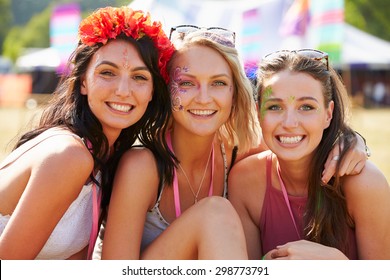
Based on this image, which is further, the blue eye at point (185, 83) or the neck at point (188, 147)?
the neck at point (188, 147)

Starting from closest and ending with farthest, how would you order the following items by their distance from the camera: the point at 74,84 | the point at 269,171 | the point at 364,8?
1. the point at 74,84
2. the point at 269,171
3. the point at 364,8

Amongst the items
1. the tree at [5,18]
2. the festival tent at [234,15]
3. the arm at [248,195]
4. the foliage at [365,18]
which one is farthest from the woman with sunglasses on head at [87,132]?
the tree at [5,18]

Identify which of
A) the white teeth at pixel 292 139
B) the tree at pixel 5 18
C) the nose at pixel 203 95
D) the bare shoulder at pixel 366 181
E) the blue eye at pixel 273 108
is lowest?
the bare shoulder at pixel 366 181

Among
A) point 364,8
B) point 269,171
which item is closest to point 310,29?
point 269,171

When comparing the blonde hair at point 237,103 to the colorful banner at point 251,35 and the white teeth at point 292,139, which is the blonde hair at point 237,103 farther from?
the colorful banner at point 251,35

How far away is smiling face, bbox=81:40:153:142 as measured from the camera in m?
3.33

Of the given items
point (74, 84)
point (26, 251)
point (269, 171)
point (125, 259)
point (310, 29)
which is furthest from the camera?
point (310, 29)

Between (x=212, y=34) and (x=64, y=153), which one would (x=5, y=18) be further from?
(x=64, y=153)

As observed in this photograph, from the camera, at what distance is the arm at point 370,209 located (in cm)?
324

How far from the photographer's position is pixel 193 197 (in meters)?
3.80

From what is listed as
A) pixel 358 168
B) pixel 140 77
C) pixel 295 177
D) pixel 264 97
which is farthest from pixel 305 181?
pixel 140 77

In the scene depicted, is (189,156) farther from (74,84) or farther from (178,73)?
(74,84)
